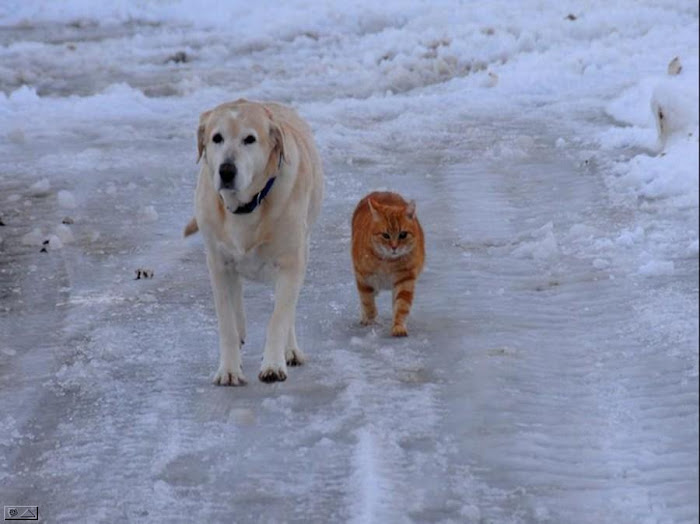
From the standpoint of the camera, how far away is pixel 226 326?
23.3ft

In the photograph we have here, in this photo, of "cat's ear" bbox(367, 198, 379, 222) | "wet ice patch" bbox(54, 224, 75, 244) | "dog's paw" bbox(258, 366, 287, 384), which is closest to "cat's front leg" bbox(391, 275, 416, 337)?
"cat's ear" bbox(367, 198, 379, 222)

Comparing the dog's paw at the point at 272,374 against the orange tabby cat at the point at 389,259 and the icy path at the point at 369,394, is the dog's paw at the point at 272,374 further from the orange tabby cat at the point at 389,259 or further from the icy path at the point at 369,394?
the orange tabby cat at the point at 389,259

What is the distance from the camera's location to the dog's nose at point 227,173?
6703mm

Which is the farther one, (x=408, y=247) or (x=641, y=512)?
(x=408, y=247)

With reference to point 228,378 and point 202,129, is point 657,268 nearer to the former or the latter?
point 228,378

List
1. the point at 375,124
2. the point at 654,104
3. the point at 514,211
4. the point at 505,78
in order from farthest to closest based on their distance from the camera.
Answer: the point at 505,78 → the point at 375,124 → the point at 654,104 → the point at 514,211

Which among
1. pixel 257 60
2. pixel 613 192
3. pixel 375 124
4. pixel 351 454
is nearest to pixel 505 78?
pixel 375 124

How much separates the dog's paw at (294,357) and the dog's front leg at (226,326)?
0.29m

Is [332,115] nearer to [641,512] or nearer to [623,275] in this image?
[623,275]

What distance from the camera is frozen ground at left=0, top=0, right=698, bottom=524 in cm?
583

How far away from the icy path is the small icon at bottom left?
46mm

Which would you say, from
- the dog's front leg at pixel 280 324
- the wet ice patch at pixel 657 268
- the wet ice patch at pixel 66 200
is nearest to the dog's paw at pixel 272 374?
the dog's front leg at pixel 280 324

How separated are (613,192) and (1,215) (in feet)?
14.3

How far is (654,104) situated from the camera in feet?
36.9
